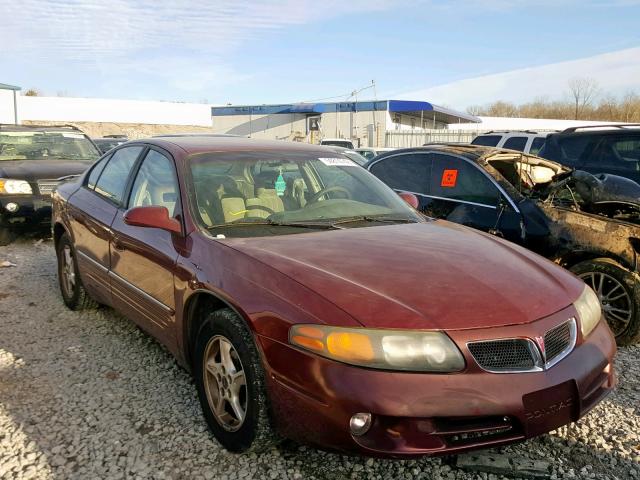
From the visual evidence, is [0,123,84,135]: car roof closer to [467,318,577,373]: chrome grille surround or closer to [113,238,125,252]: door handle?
[113,238,125,252]: door handle

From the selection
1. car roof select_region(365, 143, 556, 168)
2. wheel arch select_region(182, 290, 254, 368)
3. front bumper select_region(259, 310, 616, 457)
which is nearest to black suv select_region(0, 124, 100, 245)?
car roof select_region(365, 143, 556, 168)

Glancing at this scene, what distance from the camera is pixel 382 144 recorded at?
3900cm

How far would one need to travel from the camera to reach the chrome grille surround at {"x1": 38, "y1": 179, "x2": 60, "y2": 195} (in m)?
7.64

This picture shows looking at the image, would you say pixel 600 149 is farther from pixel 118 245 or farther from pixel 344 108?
pixel 344 108

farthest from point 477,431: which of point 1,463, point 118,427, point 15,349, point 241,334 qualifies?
point 15,349

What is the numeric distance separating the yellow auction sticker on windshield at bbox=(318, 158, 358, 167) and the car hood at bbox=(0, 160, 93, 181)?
5.36m

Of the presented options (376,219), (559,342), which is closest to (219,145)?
(376,219)

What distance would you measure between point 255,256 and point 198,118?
53.7 meters

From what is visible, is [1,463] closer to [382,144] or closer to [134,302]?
[134,302]

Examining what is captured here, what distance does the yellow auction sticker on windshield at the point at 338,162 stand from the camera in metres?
4.00

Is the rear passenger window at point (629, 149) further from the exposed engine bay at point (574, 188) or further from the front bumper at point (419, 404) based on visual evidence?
the front bumper at point (419, 404)

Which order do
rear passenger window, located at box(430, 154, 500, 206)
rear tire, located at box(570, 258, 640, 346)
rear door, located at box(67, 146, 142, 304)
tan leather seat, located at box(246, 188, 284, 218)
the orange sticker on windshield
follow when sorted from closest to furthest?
tan leather seat, located at box(246, 188, 284, 218)
rear door, located at box(67, 146, 142, 304)
rear tire, located at box(570, 258, 640, 346)
rear passenger window, located at box(430, 154, 500, 206)
the orange sticker on windshield

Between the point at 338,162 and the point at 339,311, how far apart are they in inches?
81.1

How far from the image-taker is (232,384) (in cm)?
266
